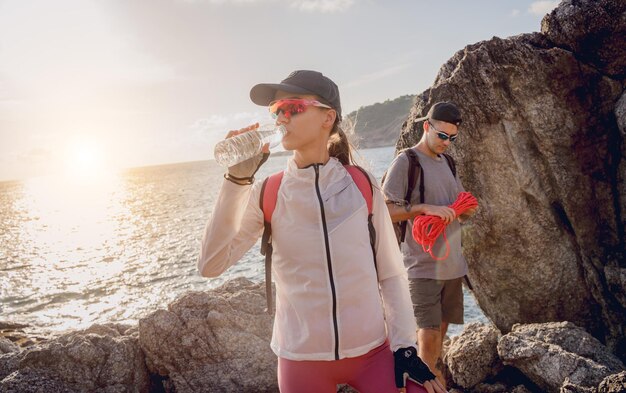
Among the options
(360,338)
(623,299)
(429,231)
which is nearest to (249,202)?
(360,338)

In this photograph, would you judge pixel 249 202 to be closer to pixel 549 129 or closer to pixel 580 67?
→ pixel 549 129

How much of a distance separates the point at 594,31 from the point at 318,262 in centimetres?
646

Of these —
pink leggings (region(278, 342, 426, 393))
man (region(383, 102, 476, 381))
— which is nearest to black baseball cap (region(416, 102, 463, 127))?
man (region(383, 102, 476, 381))

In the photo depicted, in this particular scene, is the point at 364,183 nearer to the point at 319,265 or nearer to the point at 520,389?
the point at 319,265

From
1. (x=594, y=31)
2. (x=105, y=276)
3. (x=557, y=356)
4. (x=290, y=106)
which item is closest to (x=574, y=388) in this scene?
(x=557, y=356)

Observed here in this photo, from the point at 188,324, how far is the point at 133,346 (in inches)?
33.9

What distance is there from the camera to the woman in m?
2.41

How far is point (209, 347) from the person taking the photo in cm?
600

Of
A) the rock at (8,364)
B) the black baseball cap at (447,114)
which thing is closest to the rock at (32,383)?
the rock at (8,364)

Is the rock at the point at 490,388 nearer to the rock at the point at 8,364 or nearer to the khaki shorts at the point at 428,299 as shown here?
the khaki shorts at the point at 428,299

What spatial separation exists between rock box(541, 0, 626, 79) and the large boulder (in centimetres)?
4

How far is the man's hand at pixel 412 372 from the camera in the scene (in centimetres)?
232

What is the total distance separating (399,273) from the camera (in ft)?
8.77

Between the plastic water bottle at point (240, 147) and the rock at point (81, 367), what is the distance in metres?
4.69
